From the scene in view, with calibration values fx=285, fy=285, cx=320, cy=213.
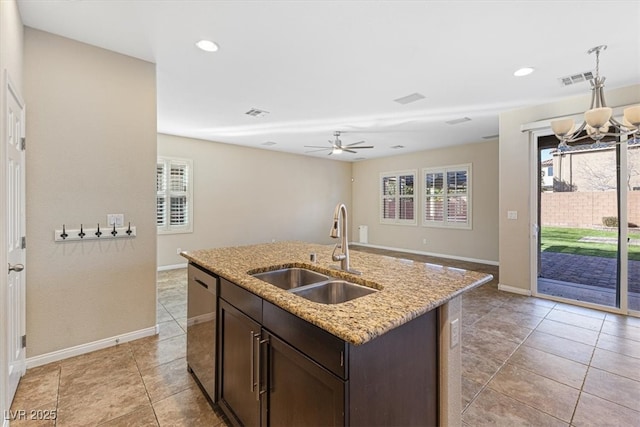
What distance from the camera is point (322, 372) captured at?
1038 mm

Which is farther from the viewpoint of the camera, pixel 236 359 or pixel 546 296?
pixel 546 296

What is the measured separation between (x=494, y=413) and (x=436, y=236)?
5672 millimetres

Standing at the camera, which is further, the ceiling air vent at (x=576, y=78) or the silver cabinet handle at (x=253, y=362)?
the ceiling air vent at (x=576, y=78)

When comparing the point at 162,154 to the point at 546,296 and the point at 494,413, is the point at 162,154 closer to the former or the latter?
the point at 494,413

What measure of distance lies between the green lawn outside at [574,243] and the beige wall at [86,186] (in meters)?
5.11

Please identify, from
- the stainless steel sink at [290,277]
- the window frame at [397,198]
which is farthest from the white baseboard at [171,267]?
the window frame at [397,198]

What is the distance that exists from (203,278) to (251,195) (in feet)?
16.8

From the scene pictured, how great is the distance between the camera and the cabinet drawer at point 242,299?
1.41 meters

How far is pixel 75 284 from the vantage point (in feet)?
8.10

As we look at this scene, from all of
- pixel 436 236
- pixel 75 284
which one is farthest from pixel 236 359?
pixel 436 236

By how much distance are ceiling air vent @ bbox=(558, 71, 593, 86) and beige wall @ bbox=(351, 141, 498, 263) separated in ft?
9.76

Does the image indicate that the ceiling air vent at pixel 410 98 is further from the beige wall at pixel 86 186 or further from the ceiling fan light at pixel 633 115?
the beige wall at pixel 86 186

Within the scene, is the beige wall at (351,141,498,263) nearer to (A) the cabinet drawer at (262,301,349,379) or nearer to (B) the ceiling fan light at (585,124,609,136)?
(B) the ceiling fan light at (585,124,609,136)

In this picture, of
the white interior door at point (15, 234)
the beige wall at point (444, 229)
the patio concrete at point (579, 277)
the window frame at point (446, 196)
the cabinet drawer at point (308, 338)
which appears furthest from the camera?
the window frame at point (446, 196)
